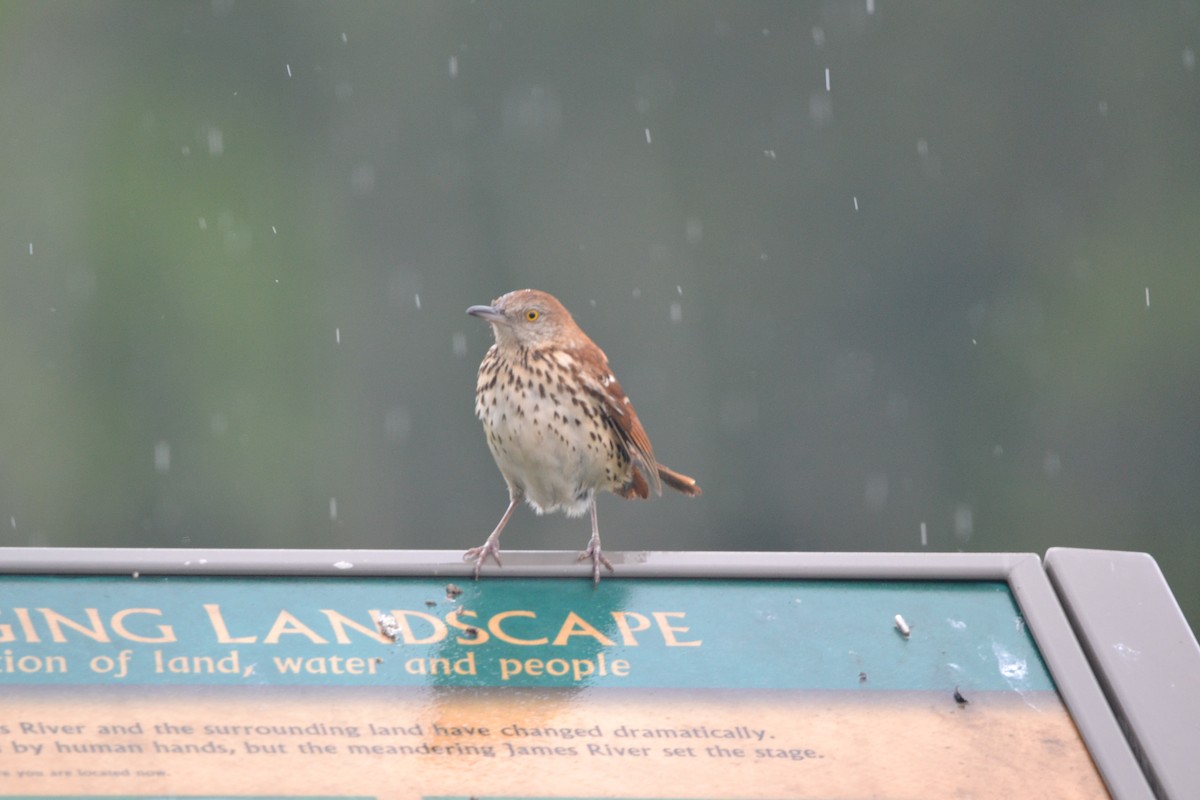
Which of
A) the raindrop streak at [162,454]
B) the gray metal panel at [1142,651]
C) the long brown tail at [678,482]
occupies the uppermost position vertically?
the long brown tail at [678,482]

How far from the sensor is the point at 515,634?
3.53 meters

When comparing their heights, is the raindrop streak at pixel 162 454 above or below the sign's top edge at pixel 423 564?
below

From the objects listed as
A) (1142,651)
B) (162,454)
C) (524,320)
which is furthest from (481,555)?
(162,454)

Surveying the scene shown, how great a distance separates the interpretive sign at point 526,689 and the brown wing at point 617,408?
879 mm

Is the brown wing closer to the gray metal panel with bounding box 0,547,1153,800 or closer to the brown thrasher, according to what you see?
the brown thrasher

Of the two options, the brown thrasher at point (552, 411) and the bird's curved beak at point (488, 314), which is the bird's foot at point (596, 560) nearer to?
the brown thrasher at point (552, 411)

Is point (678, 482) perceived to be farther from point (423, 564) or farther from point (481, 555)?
point (423, 564)

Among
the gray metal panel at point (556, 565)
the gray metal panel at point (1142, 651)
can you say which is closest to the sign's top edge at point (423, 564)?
the gray metal panel at point (556, 565)

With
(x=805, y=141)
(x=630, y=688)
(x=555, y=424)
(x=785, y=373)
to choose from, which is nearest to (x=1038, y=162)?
(x=805, y=141)

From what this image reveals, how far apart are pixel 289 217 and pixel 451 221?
1.51m

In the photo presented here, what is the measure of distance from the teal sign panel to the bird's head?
1010mm

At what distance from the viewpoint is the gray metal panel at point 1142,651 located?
123 inches

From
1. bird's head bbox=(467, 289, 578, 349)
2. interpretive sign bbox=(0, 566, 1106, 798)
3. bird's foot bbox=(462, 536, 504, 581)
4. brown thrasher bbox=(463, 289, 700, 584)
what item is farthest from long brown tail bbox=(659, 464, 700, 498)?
interpretive sign bbox=(0, 566, 1106, 798)

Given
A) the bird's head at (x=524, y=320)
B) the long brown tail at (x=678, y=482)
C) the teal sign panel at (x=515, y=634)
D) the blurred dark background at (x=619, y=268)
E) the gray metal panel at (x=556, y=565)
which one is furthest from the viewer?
the blurred dark background at (x=619, y=268)
